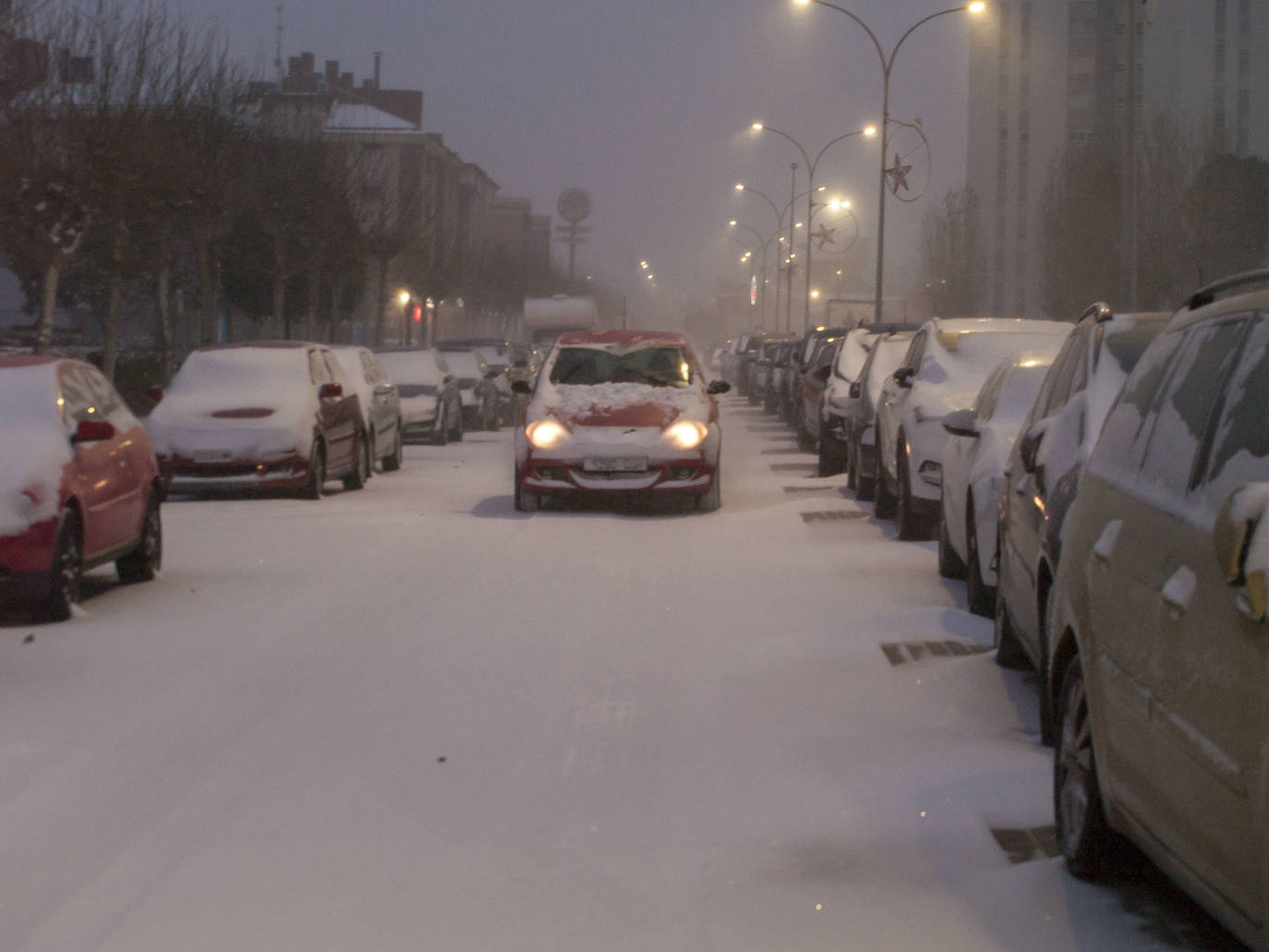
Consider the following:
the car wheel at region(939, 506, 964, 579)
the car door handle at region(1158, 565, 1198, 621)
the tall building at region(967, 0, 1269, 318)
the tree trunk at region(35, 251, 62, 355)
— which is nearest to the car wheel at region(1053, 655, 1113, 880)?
the car door handle at region(1158, 565, 1198, 621)

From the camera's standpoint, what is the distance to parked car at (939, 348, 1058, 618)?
10.4 metres

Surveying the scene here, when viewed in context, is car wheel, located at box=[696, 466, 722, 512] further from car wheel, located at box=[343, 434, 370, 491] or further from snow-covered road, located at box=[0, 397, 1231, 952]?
snow-covered road, located at box=[0, 397, 1231, 952]

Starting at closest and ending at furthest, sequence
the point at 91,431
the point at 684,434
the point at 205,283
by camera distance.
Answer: the point at 91,431, the point at 684,434, the point at 205,283

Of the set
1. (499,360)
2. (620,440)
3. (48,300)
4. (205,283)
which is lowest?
(620,440)

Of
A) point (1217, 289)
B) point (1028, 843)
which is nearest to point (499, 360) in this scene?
point (1028, 843)

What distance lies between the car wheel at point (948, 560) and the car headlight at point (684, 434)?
4803mm

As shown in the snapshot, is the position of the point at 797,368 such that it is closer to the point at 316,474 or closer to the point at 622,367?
the point at 622,367

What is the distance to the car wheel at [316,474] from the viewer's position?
1873 cm

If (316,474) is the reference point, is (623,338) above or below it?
above

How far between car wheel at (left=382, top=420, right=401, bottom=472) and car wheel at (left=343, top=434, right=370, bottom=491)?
267 cm

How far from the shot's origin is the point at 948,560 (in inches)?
493

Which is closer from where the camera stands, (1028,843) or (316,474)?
(1028,843)

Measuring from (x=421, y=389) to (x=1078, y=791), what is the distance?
25.7 metres

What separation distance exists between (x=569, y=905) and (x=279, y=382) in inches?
577
